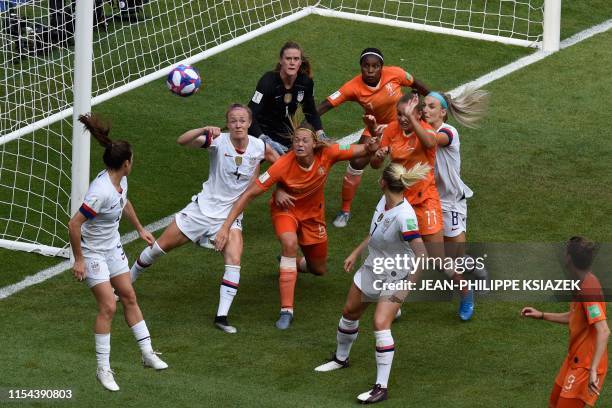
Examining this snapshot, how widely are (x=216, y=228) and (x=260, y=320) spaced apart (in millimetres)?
921

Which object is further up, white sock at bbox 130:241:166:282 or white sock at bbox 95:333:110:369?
white sock at bbox 95:333:110:369

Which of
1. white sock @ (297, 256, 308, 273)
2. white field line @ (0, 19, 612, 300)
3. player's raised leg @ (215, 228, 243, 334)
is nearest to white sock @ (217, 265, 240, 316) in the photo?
player's raised leg @ (215, 228, 243, 334)

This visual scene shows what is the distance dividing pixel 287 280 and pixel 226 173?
1.13m

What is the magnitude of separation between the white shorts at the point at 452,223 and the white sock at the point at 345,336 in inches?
59.5

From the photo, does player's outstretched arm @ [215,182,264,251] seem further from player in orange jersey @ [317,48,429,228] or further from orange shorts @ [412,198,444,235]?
player in orange jersey @ [317,48,429,228]

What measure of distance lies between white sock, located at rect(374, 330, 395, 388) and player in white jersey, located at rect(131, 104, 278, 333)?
207 centimetres

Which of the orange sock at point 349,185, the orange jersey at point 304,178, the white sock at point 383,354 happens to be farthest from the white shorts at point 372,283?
the orange sock at point 349,185

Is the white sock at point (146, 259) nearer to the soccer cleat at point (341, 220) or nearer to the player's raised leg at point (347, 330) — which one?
the player's raised leg at point (347, 330)

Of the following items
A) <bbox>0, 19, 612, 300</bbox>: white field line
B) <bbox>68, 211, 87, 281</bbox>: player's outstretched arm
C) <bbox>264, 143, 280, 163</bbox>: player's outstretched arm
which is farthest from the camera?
<bbox>0, 19, 612, 300</bbox>: white field line

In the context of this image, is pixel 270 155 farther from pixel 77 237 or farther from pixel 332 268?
pixel 77 237

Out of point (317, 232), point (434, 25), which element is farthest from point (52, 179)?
point (434, 25)

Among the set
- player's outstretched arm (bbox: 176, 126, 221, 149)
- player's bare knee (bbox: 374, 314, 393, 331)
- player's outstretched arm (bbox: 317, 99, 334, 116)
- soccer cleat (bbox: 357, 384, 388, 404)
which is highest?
player's outstretched arm (bbox: 176, 126, 221, 149)

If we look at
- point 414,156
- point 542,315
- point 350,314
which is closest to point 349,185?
point 414,156

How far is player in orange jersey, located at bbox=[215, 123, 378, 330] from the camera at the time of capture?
38.5 ft
